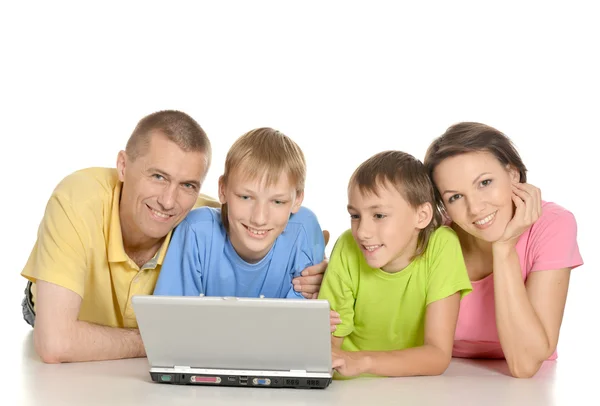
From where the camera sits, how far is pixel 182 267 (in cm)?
354

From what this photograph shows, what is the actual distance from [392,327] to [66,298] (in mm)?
1286

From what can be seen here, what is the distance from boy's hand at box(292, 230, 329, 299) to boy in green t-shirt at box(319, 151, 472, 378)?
0.11 m

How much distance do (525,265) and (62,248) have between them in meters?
1.86

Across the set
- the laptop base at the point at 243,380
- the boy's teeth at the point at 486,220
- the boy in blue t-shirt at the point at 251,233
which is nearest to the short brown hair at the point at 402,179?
the boy's teeth at the point at 486,220

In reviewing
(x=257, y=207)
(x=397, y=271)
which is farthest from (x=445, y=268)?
(x=257, y=207)

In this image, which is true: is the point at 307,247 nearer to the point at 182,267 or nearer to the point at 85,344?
the point at 182,267

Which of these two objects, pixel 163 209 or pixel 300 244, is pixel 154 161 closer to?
pixel 163 209

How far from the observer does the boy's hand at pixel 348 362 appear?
301 centimetres

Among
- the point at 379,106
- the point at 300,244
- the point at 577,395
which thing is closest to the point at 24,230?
the point at 379,106

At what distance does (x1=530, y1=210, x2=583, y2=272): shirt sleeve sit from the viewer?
3.41 metres

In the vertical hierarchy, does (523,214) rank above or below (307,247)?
above

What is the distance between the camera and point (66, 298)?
3.33 metres

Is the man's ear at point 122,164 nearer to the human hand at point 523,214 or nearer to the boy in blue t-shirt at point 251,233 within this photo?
the boy in blue t-shirt at point 251,233

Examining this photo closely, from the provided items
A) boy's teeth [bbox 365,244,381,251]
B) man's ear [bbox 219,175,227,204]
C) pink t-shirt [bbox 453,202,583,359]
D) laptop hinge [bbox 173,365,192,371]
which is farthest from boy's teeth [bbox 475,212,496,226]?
laptop hinge [bbox 173,365,192,371]
